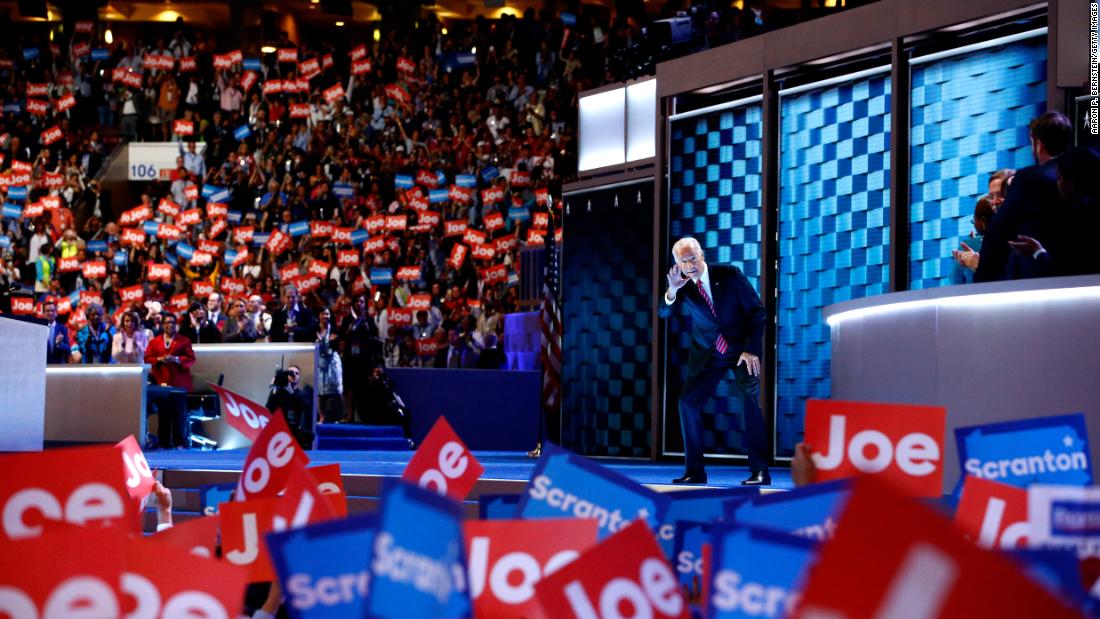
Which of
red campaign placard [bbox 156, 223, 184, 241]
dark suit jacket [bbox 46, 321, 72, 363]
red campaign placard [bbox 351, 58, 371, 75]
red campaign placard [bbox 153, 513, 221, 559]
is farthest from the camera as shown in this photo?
red campaign placard [bbox 351, 58, 371, 75]

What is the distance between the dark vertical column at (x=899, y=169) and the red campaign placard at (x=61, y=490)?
300 inches

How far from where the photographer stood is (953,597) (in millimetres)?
1572

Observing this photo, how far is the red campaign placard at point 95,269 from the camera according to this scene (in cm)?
2116

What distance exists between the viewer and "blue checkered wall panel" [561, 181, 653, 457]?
13164mm

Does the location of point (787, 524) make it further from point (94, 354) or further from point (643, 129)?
point (94, 354)

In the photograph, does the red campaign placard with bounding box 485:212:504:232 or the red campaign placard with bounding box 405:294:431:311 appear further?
the red campaign placard with bounding box 485:212:504:232

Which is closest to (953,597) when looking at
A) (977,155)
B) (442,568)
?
(442,568)

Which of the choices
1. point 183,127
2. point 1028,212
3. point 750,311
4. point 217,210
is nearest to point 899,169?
point 750,311

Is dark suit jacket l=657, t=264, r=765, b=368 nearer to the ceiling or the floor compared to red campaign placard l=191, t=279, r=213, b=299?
nearer to the floor

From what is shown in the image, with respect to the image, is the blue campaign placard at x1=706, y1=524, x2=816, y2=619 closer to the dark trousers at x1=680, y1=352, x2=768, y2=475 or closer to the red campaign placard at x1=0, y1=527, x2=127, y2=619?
the red campaign placard at x1=0, y1=527, x2=127, y2=619

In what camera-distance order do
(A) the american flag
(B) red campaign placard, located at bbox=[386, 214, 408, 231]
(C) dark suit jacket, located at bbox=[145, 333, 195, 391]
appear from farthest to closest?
1. (B) red campaign placard, located at bbox=[386, 214, 408, 231]
2. (C) dark suit jacket, located at bbox=[145, 333, 195, 391]
3. (A) the american flag

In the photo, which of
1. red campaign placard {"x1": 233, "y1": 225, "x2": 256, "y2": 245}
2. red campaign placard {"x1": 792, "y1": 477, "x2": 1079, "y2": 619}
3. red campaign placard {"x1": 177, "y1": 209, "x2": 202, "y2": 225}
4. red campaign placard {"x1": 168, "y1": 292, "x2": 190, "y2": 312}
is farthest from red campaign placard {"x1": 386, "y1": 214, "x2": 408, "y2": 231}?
red campaign placard {"x1": 792, "y1": 477, "x2": 1079, "y2": 619}

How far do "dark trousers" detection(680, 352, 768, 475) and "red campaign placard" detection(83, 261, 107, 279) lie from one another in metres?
13.8

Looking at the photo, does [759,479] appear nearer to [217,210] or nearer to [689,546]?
[689,546]
